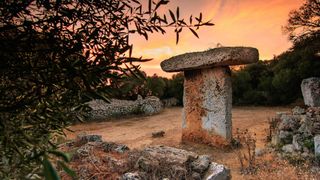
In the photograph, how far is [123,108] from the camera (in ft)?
51.2

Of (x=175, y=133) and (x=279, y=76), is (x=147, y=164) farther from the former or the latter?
(x=279, y=76)

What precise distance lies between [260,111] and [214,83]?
7.28m

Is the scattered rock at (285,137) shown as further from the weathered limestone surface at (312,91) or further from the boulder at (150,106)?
the boulder at (150,106)

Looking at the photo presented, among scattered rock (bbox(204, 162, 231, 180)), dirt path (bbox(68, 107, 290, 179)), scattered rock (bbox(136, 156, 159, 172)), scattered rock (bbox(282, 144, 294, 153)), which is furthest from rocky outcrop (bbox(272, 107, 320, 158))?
scattered rock (bbox(136, 156, 159, 172))

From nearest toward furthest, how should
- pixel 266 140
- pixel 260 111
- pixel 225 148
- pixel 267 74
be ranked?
1. pixel 225 148
2. pixel 266 140
3. pixel 260 111
4. pixel 267 74

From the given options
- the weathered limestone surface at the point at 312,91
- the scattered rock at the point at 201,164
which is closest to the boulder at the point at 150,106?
the weathered limestone surface at the point at 312,91

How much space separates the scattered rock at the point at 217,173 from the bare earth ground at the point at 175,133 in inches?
29.7

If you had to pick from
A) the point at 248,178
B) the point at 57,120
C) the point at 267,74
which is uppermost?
the point at 267,74

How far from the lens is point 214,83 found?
881cm

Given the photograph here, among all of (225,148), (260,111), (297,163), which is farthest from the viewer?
(260,111)

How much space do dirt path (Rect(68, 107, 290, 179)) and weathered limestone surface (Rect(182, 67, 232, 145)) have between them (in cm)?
34

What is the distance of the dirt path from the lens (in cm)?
830

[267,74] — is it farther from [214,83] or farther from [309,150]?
[309,150]

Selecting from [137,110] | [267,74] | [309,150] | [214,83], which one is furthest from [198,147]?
[267,74]
